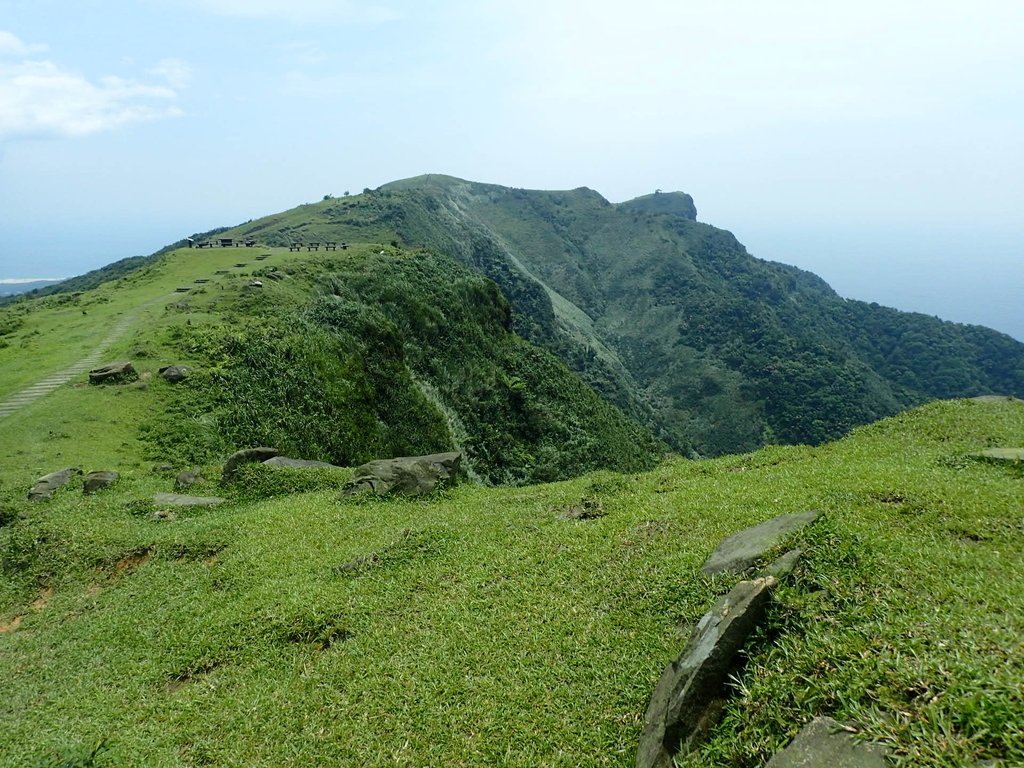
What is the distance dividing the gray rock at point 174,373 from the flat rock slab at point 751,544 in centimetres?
2800

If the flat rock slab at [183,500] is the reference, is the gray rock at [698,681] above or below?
above

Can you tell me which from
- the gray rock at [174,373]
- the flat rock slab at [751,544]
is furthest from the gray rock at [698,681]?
the gray rock at [174,373]

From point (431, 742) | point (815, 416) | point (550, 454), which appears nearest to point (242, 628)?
point (431, 742)

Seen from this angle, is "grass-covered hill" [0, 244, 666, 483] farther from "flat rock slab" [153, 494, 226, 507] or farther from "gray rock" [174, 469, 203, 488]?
"flat rock slab" [153, 494, 226, 507]

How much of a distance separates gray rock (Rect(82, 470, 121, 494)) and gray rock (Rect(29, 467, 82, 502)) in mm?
758

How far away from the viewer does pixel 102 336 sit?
34.8 meters

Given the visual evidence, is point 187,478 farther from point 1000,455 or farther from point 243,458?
point 1000,455

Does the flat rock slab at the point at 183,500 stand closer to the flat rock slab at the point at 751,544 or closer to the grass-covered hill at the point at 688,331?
the flat rock slab at the point at 751,544

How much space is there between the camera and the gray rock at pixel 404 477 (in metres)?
19.4

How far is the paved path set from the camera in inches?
1008

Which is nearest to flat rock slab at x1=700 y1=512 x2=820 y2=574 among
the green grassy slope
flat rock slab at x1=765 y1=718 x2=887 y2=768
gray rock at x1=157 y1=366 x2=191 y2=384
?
the green grassy slope

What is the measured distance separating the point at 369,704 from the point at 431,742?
1.41m

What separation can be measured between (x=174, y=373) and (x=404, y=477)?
16.8 meters

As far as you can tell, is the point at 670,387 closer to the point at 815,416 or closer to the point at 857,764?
the point at 815,416
